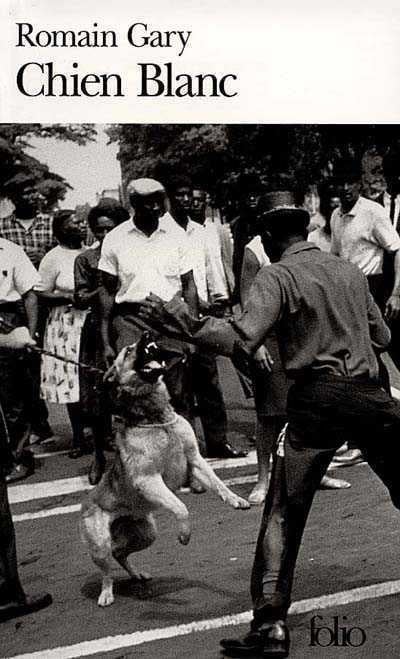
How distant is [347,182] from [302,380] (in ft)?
5.38

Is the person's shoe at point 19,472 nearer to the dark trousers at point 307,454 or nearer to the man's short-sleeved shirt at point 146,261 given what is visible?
the man's short-sleeved shirt at point 146,261

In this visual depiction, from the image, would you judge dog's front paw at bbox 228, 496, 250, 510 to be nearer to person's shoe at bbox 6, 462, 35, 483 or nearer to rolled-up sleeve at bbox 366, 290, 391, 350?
rolled-up sleeve at bbox 366, 290, 391, 350

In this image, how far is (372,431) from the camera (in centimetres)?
414

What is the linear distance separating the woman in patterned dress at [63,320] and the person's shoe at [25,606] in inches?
56.9

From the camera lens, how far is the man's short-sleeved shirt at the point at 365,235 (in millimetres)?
5281

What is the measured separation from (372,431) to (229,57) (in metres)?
1.82

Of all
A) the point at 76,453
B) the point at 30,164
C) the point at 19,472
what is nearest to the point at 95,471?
the point at 76,453

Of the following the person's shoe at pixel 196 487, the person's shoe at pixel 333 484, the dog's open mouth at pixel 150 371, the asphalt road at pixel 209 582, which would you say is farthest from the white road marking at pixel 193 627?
the dog's open mouth at pixel 150 371

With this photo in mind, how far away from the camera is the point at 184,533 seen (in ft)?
15.9

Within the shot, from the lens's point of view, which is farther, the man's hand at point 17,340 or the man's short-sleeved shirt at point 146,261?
the man's short-sleeved shirt at point 146,261

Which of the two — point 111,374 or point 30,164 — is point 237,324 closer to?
point 111,374

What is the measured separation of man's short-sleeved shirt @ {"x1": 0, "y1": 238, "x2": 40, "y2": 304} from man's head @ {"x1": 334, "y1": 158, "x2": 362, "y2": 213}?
5.03 feet

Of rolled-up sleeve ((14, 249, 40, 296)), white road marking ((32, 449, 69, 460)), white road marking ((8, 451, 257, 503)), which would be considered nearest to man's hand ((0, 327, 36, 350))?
rolled-up sleeve ((14, 249, 40, 296))

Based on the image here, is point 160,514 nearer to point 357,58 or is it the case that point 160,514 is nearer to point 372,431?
point 372,431
